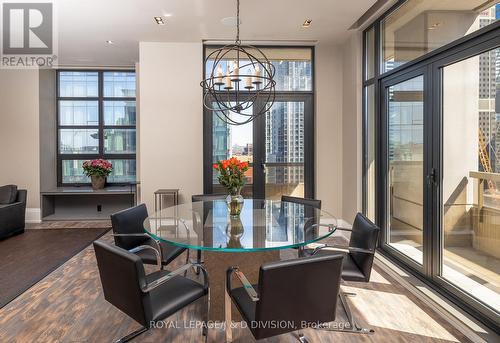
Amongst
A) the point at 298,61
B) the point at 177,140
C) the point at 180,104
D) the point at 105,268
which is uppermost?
the point at 298,61

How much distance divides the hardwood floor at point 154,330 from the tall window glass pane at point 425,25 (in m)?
2.24

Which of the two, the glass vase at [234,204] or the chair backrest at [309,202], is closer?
the glass vase at [234,204]

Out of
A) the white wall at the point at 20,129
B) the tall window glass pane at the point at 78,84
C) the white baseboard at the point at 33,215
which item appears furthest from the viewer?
the tall window glass pane at the point at 78,84

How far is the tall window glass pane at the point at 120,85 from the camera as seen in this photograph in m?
6.15

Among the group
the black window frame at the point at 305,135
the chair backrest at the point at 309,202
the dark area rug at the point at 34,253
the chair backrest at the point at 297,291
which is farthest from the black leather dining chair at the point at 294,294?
the black window frame at the point at 305,135

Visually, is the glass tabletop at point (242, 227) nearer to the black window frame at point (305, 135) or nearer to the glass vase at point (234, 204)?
the glass vase at point (234, 204)

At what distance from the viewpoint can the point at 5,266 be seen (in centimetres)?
354

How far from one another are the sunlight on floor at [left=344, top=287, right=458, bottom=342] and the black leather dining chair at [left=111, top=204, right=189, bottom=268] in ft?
5.46

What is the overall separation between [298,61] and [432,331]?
13.1 feet

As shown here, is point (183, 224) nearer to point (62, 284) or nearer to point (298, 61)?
point (62, 284)

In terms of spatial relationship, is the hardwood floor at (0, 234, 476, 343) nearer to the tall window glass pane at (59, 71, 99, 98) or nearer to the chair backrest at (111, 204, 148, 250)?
the chair backrest at (111, 204, 148, 250)

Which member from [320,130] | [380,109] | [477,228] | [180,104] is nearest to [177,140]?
[180,104]

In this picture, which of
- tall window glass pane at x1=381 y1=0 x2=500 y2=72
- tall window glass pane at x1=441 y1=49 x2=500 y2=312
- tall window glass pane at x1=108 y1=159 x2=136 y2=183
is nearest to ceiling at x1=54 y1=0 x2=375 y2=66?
tall window glass pane at x1=381 y1=0 x2=500 y2=72

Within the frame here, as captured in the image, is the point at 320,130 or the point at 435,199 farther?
the point at 320,130
